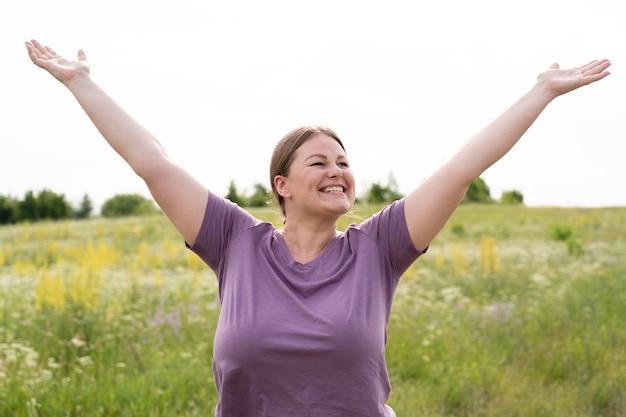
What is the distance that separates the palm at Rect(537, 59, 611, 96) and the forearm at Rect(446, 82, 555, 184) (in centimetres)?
7

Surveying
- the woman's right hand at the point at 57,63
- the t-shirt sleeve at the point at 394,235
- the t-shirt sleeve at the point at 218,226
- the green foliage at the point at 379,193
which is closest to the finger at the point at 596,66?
the t-shirt sleeve at the point at 394,235

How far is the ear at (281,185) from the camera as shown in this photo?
8.04 ft

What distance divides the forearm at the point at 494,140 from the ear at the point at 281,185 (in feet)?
1.90

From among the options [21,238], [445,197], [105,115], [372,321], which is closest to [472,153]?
[445,197]

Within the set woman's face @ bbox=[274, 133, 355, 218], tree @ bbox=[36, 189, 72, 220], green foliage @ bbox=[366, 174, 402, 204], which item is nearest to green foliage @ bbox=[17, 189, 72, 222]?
tree @ bbox=[36, 189, 72, 220]

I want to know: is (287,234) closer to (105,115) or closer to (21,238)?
(105,115)

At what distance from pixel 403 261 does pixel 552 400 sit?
273 centimetres

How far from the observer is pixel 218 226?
7.68ft

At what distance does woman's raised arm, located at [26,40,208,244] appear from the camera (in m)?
2.28

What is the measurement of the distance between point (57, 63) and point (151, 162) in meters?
0.57

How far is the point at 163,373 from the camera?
176 inches

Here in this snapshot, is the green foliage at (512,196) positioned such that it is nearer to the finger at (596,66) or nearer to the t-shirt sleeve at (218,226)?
the finger at (596,66)

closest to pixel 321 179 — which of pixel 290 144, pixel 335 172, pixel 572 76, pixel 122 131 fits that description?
pixel 335 172

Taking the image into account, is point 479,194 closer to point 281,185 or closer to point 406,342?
point 406,342
